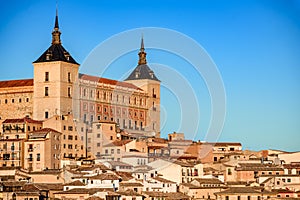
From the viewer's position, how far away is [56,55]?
276 feet

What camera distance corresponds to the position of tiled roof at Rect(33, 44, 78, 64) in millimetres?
83625

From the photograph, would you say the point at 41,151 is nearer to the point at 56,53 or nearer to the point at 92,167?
the point at 92,167

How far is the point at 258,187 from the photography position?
63.7 meters

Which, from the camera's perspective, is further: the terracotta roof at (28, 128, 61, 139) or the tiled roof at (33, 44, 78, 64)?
the tiled roof at (33, 44, 78, 64)

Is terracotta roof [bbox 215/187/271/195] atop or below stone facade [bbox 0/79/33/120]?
below

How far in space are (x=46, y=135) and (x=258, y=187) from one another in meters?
19.5

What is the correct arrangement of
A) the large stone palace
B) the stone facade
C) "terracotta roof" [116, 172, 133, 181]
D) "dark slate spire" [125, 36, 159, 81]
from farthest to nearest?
1. "dark slate spire" [125, 36, 159, 81]
2. the stone facade
3. the large stone palace
4. "terracotta roof" [116, 172, 133, 181]

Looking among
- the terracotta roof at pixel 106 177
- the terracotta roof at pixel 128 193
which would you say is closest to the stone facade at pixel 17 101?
the terracotta roof at pixel 106 177

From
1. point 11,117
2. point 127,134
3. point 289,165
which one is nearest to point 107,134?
point 127,134

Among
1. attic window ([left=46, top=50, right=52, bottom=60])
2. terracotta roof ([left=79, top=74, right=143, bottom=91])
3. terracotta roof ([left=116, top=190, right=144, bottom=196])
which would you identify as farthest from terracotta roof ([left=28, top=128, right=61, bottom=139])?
terracotta roof ([left=79, top=74, right=143, bottom=91])

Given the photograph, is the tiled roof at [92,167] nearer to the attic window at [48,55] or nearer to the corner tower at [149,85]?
the attic window at [48,55]

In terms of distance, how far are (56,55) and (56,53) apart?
441mm

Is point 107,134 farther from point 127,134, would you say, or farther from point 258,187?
point 258,187

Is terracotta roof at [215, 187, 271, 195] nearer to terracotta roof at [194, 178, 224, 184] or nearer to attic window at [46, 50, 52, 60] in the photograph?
terracotta roof at [194, 178, 224, 184]
